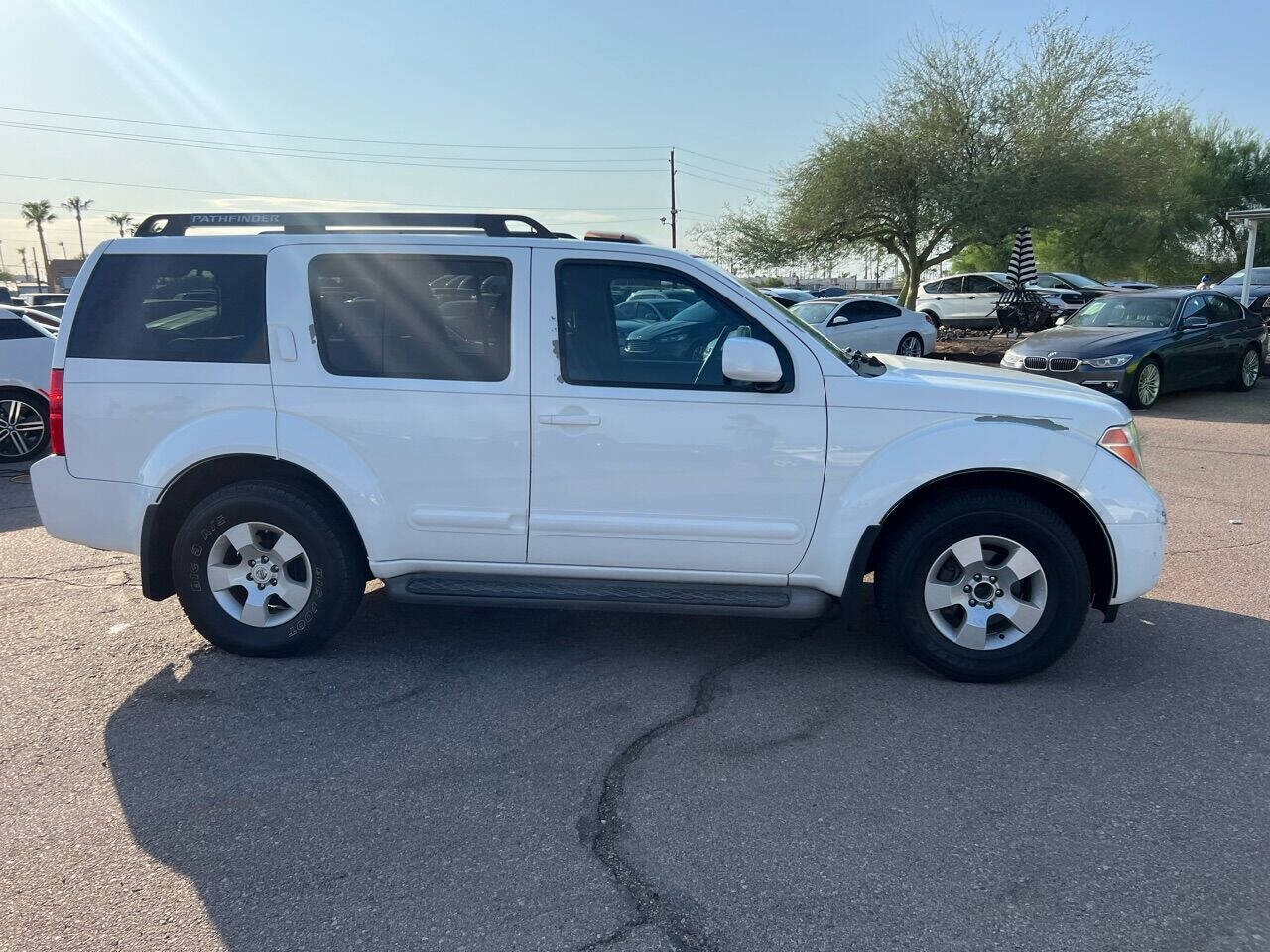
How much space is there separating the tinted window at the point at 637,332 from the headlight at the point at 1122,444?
1.40 metres

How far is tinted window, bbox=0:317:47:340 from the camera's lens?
9430mm

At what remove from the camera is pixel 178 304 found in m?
4.21

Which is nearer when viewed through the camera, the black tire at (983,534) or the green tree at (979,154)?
the black tire at (983,534)

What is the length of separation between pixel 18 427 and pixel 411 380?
7652 mm

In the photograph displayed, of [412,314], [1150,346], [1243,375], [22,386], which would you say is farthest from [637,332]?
[1243,375]

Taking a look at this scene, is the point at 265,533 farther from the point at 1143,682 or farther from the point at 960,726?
the point at 1143,682

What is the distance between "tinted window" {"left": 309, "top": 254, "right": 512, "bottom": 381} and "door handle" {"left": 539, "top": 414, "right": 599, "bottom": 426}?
343 millimetres

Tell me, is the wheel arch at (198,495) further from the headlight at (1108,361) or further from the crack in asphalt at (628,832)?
the headlight at (1108,361)

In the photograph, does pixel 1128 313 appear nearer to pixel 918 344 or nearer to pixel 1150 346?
pixel 1150 346

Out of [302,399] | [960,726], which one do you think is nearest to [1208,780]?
[960,726]

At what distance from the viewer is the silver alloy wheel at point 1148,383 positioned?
12.2 m

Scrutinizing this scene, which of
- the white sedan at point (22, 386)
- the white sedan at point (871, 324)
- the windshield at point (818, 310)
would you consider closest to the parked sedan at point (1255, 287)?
the white sedan at point (871, 324)

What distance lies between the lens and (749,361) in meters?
3.81

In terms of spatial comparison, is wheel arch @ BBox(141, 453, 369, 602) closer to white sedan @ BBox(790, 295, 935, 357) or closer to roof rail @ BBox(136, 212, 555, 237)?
roof rail @ BBox(136, 212, 555, 237)
